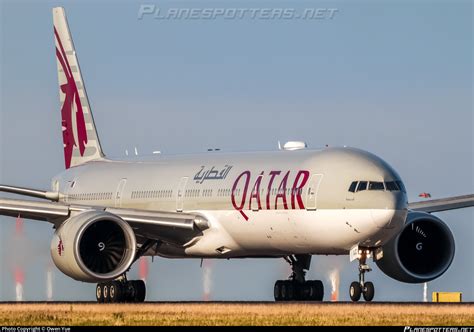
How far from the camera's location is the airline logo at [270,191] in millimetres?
45719

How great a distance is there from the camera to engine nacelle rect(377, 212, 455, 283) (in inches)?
1891

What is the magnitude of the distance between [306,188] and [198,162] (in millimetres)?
7738

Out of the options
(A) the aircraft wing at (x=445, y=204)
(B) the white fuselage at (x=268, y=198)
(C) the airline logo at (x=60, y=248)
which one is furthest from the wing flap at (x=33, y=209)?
(A) the aircraft wing at (x=445, y=204)

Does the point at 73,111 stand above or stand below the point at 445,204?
above

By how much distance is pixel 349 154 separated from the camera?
45.8 metres

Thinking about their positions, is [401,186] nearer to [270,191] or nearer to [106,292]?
[270,191]

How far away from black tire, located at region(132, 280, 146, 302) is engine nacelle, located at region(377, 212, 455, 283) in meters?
7.85

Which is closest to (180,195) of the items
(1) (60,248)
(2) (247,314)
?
(1) (60,248)

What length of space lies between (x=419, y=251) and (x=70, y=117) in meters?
17.4

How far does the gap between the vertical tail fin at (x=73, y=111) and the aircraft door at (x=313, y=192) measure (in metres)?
15.3

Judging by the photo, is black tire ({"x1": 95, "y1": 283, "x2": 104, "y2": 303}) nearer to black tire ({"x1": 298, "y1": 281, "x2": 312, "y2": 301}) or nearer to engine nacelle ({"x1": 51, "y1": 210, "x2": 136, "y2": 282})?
engine nacelle ({"x1": 51, "y1": 210, "x2": 136, "y2": 282})

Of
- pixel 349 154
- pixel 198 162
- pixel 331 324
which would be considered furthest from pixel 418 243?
pixel 331 324

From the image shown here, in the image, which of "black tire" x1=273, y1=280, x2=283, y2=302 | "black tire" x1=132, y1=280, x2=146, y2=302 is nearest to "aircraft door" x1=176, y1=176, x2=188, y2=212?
"black tire" x1=132, y1=280, x2=146, y2=302

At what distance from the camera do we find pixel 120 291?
160 ft
